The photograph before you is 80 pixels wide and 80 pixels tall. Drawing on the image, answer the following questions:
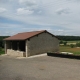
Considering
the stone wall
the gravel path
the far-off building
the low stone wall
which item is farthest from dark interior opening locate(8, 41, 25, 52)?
the gravel path

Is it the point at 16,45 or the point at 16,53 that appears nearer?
the point at 16,53

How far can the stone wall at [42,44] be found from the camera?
31.1 metres

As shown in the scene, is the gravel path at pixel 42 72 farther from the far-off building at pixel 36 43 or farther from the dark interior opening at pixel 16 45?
the dark interior opening at pixel 16 45

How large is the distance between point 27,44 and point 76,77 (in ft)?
56.7

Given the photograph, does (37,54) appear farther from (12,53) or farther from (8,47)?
(8,47)

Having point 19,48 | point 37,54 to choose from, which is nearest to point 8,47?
point 19,48

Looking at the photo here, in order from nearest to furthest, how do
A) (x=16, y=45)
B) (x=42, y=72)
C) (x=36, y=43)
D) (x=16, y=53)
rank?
(x=42, y=72) < (x=36, y=43) < (x=16, y=53) < (x=16, y=45)

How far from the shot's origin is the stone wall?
102 feet

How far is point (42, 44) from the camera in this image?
32.9 m

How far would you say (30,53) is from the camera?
101 ft

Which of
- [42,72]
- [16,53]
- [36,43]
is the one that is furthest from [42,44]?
[42,72]

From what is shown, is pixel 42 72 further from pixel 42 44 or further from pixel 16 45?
pixel 16 45

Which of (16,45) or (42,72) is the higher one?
(16,45)

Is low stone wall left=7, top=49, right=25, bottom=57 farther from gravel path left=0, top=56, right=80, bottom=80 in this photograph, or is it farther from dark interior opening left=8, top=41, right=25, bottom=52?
gravel path left=0, top=56, right=80, bottom=80
